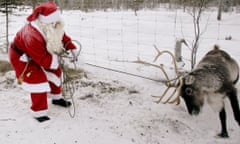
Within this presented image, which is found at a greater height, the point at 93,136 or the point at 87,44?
the point at 87,44

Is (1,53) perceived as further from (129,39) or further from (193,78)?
(193,78)

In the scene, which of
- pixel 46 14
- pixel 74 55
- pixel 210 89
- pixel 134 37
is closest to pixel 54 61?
pixel 74 55

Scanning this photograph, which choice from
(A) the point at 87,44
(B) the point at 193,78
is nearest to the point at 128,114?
(B) the point at 193,78

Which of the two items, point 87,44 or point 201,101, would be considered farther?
point 87,44

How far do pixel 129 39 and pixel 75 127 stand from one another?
5307 millimetres

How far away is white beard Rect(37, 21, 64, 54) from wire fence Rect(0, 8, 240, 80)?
1.99 meters

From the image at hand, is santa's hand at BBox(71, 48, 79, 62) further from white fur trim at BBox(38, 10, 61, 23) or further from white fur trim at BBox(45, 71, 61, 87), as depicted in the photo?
white fur trim at BBox(38, 10, 61, 23)

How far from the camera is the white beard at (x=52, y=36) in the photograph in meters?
3.08

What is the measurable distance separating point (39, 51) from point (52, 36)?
239 mm

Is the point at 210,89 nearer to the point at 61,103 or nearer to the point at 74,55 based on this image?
the point at 74,55

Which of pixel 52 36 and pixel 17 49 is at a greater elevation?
pixel 52 36

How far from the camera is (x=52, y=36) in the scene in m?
3.09

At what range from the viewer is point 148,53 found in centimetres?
Result: 626

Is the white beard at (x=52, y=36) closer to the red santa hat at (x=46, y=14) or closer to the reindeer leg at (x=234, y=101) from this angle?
the red santa hat at (x=46, y=14)
